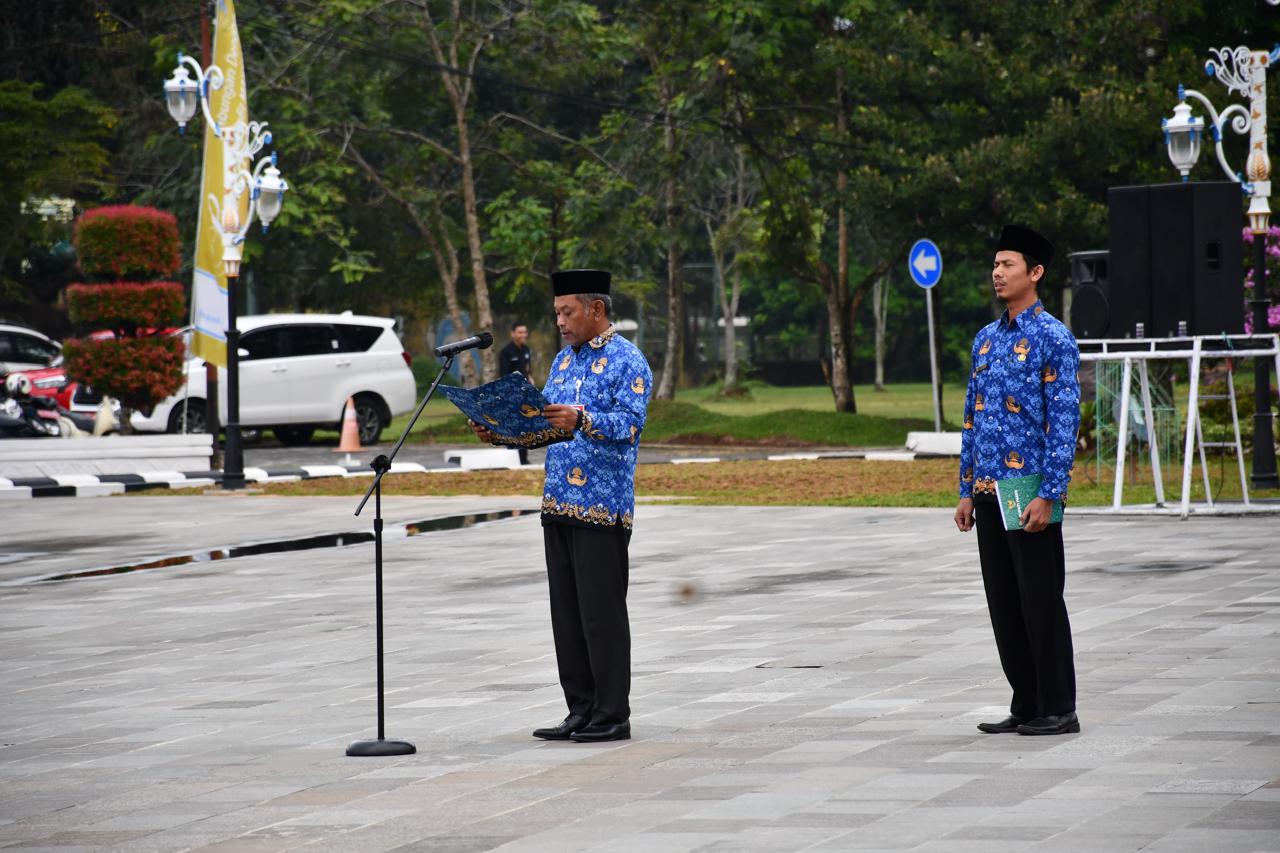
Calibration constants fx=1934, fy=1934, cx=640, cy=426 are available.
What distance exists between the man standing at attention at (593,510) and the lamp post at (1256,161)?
12.1 metres

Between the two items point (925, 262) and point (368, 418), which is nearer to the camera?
point (925, 262)

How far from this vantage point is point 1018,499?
6848 mm

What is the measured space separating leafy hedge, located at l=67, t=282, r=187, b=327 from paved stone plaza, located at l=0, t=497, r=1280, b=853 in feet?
34.4

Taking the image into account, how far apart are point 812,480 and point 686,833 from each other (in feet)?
53.6

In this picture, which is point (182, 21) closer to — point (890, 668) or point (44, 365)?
point (44, 365)

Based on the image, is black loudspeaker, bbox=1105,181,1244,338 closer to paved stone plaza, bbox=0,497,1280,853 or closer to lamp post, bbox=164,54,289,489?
paved stone plaza, bbox=0,497,1280,853

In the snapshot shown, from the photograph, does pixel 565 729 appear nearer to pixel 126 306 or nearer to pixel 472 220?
pixel 126 306

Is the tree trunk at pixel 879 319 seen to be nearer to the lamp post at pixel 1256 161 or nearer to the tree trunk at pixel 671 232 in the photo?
the tree trunk at pixel 671 232

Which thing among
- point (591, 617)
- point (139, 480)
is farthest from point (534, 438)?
point (139, 480)

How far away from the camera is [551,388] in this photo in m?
7.12

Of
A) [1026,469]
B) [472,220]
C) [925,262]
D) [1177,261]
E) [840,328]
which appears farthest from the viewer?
[472,220]

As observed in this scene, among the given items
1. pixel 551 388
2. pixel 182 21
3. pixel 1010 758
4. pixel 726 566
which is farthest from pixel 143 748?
pixel 182 21

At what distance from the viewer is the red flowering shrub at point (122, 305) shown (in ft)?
79.3

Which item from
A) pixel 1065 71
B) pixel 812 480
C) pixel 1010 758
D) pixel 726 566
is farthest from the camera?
pixel 1065 71
